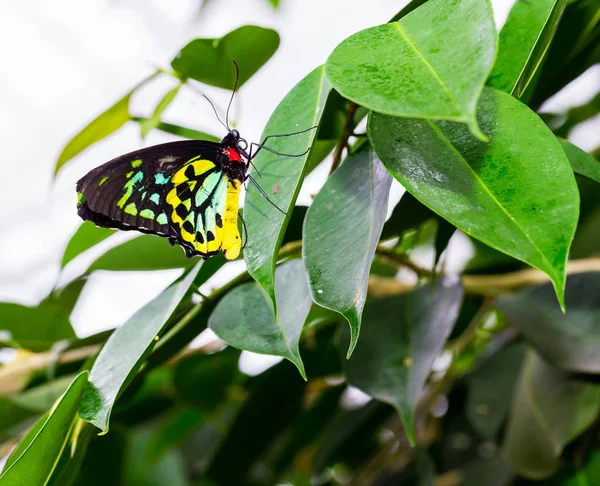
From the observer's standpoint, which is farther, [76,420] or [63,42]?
[63,42]

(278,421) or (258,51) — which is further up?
(258,51)

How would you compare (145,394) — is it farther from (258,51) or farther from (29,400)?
(258,51)

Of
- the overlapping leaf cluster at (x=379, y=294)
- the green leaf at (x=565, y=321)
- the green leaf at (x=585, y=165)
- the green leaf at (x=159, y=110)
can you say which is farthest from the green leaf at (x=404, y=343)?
the green leaf at (x=159, y=110)

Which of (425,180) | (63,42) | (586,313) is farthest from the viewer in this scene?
(63,42)

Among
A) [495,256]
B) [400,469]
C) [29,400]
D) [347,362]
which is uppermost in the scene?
[29,400]

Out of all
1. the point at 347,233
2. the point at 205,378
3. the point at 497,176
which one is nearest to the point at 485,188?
the point at 497,176

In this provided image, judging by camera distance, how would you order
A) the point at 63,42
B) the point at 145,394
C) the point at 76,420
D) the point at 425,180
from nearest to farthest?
the point at 425,180 < the point at 76,420 < the point at 145,394 < the point at 63,42

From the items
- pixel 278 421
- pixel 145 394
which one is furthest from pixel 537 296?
pixel 145 394

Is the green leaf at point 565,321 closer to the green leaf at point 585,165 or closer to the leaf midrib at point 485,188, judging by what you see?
the green leaf at point 585,165
